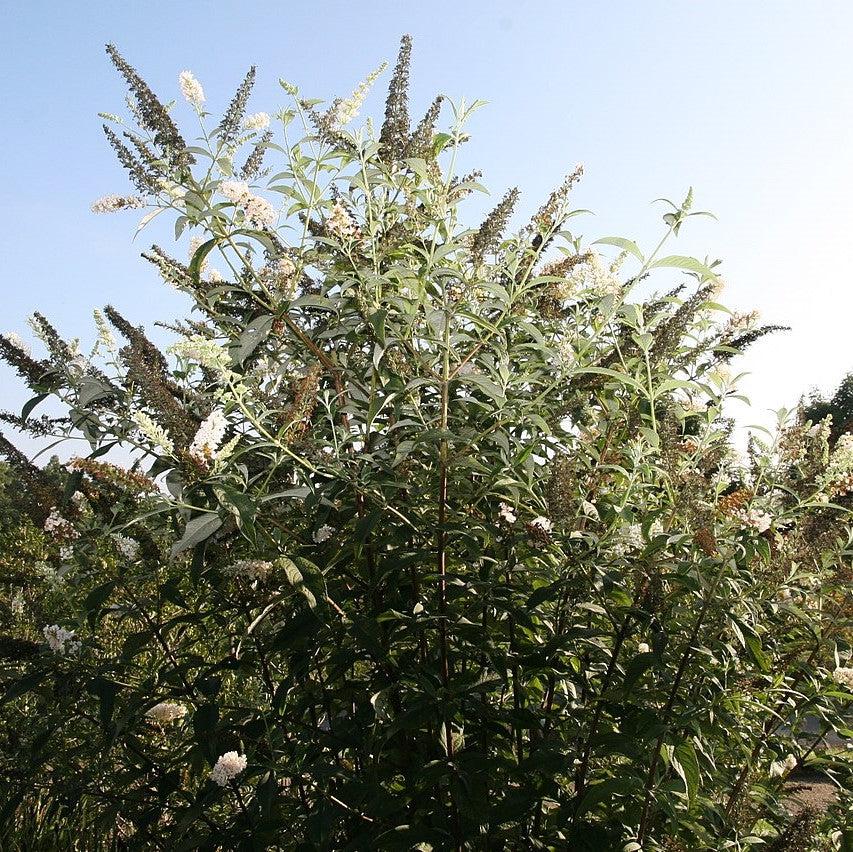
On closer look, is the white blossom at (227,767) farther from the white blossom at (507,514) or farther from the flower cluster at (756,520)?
the flower cluster at (756,520)

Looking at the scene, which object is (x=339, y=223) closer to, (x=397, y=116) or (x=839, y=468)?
(x=397, y=116)

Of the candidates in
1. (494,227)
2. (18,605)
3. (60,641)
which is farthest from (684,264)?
(18,605)

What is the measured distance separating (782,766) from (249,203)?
2.87 m

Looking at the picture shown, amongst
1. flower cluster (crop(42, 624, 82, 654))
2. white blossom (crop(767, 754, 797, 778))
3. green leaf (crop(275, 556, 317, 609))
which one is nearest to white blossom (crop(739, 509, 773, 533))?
green leaf (crop(275, 556, 317, 609))

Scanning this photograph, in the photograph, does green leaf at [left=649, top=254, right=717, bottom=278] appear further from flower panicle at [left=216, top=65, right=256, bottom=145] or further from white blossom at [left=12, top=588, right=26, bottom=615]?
white blossom at [left=12, top=588, right=26, bottom=615]

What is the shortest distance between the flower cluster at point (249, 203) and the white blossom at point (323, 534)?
973mm

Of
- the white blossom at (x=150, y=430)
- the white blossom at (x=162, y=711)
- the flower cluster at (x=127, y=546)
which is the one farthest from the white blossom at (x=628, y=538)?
the white blossom at (x=162, y=711)

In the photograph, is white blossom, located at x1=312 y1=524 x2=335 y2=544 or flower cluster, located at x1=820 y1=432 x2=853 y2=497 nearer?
flower cluster, located at x1=820 y1=432 x2=853 y2=497

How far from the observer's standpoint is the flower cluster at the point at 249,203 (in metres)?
2.64

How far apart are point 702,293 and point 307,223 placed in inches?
52.7

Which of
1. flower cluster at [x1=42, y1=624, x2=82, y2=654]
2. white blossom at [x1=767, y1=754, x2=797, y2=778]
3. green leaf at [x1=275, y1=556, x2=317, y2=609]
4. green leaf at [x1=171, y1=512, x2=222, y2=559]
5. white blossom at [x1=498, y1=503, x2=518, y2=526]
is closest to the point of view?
green leaf at [x1=171, y1=512, x2=222, y2=559]

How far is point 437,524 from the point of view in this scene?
2568 mm

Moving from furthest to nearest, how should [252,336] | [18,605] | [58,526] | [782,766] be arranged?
[18,605] → [782,766] → [58,526] → [252,336]

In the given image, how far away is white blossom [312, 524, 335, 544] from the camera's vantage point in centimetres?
260
